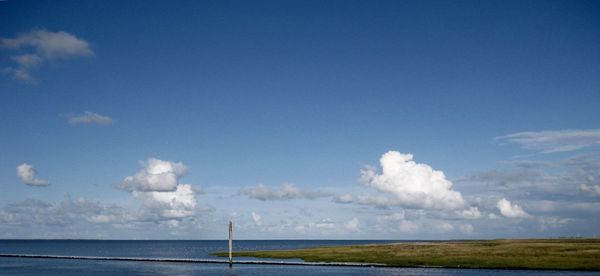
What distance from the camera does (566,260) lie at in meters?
86.3

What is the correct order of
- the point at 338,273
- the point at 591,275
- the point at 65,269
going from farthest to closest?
the point at 65,269, the point at 338,273, the point at 591,275

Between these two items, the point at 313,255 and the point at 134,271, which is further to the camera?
the point at 313,255

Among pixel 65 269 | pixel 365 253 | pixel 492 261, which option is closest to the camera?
pixel 492 261

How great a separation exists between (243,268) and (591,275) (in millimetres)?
52073

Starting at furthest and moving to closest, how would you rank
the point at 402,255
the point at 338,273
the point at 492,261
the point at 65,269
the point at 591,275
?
the point at 402,255 → the point at 65,269 → the point at 492,261 → the point at 338,273 → the point at 591,275

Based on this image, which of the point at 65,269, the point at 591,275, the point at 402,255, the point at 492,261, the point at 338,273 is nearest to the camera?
the point at 591,275

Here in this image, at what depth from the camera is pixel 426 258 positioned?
9769cm

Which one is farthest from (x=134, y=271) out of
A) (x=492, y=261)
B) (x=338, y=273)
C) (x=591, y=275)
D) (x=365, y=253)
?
(x=591, y=275)

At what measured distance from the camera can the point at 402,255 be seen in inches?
4139

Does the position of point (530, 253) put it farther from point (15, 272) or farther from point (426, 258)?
point (15, 272)

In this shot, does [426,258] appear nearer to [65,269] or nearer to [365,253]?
[365,253]

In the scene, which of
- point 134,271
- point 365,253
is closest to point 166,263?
point 134,271

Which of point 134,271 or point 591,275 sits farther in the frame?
point 134,271

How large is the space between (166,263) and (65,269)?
19421mm
